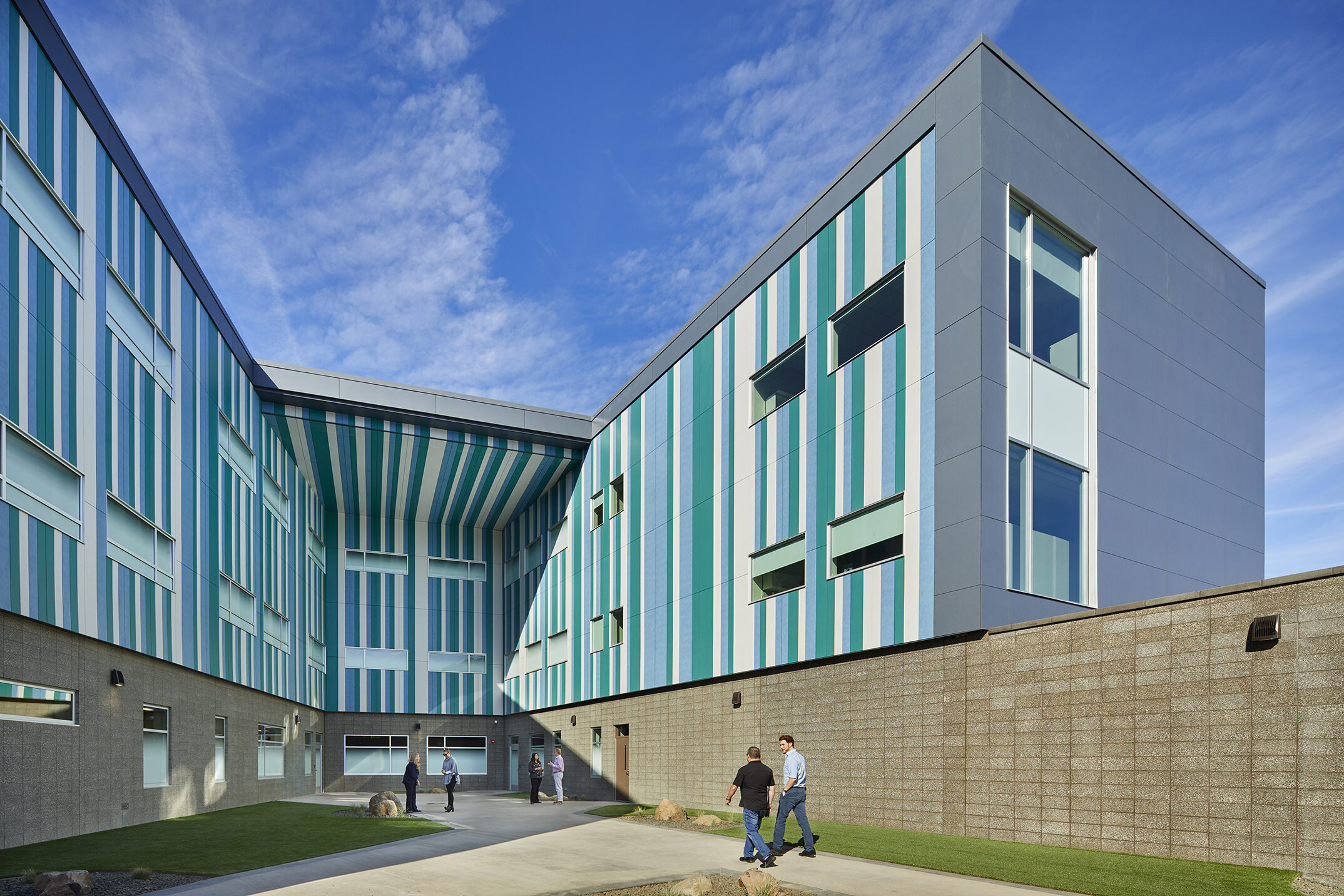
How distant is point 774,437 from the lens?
19.1 meters

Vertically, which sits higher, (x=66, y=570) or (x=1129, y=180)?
(x=1129, y=180)

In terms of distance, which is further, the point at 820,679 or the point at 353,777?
the point at 353,777

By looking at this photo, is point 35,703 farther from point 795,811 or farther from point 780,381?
point 780,381

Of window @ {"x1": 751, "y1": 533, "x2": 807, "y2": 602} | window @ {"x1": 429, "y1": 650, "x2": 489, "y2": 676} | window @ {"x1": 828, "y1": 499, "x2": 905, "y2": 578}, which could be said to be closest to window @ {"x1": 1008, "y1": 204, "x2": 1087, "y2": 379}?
window @ {"x1": 828, "y1": 499, "x2": 905, "y2": 578}

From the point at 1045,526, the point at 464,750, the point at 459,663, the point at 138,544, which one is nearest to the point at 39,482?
the point at 138,544

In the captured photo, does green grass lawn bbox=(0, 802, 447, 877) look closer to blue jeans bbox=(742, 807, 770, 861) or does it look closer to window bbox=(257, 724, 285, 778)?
window bbox=(257, 724, 285, 778)

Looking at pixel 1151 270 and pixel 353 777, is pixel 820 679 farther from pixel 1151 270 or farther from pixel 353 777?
pixel 353 777

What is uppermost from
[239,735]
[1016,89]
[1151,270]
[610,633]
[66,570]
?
[1016,89]

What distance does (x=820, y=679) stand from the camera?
16.5 m

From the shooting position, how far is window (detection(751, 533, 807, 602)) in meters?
17.8

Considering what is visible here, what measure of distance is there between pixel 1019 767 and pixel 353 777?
98.3 feet

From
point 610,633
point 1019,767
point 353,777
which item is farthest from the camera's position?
point 353,777

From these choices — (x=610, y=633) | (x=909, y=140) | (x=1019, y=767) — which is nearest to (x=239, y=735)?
(x=610, y=633)

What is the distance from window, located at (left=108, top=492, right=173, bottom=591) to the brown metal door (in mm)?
12890
